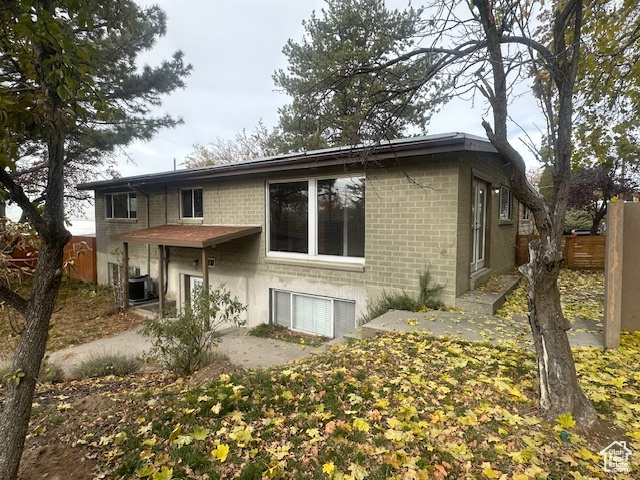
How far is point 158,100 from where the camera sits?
489 inches

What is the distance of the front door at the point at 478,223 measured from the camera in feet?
24.1

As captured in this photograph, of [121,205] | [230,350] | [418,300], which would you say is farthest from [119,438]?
[121,205]

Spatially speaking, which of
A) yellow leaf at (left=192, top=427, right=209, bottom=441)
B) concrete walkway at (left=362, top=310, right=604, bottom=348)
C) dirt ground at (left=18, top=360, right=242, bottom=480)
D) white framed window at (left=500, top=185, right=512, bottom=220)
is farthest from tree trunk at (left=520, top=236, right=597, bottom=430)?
white framed window at (left=500, top=185, right=512, bottom=220)

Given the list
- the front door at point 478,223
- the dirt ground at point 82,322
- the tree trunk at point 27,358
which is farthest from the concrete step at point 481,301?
the dirt ground at point 82,322

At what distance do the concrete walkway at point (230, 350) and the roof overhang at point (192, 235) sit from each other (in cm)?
233

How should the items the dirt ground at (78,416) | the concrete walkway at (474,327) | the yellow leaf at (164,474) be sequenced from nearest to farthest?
the yellow leaf at (164,474) < the dirt ground at (78,416) < the concrete walkway at (474,327)

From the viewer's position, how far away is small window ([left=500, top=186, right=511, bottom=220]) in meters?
9.75

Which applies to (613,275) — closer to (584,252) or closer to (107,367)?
(107,367)

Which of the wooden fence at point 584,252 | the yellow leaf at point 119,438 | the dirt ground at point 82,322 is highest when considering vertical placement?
the wooden fence at point 584,252

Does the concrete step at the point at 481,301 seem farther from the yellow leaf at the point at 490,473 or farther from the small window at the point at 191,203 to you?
the small window at the point at 191,203

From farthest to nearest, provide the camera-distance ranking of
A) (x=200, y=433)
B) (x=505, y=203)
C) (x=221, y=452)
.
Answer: (x=505, y=203) → (x=200, y=433) → (x=221, y=452)

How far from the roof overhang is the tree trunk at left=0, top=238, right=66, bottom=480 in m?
5.52

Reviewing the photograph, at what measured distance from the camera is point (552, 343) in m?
2.79

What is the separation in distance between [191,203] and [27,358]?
885cm
